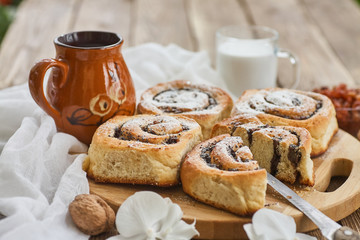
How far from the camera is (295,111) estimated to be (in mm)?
2705

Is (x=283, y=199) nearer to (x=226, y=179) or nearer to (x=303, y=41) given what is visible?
(x=226, y=179)

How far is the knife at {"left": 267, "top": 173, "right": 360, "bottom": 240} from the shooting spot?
1.89m

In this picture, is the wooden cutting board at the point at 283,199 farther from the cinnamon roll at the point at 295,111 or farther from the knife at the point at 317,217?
the cinnamon roll at the point at 295,111

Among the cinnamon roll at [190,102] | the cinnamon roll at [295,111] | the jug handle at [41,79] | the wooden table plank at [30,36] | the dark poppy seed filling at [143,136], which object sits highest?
the jug handle at [41,79]

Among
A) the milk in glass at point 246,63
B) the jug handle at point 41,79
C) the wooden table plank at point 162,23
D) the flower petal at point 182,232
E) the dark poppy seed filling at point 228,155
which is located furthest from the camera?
the wooden table plank at point 162,23

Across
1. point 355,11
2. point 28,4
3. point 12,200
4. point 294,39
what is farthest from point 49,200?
point 355,11

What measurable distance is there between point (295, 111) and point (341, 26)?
276 centimetres

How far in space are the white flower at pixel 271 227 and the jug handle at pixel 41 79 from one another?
4.17 feet

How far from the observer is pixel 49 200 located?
2318 mm

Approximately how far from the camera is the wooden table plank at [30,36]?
13.3 ft

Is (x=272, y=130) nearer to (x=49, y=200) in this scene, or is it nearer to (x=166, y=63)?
(x=49, y=200)

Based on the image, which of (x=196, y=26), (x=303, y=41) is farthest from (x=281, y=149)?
(x=196, y=26)

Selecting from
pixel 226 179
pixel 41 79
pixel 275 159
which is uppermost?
pixel 41 79

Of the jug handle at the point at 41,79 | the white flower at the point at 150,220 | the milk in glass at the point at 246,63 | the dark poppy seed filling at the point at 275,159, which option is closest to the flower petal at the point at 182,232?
the white flower at the point at 150,220
